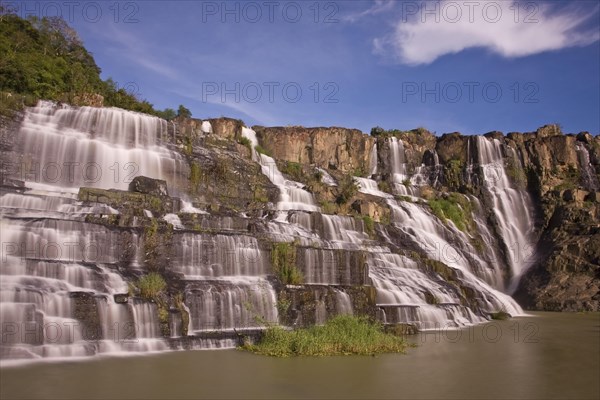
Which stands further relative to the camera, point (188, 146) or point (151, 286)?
point (188, 146)

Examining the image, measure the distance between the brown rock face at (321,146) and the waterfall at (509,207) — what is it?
8867 millimetres

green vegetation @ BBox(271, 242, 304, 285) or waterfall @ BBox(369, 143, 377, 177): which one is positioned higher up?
waterfall @ BBox(369, 143, 377, 177)

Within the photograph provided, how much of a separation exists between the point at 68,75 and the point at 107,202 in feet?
50.7

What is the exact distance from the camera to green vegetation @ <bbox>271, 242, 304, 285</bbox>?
51.0 feet

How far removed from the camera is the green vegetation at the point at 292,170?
31.7 metres

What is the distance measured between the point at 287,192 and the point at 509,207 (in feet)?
54.8

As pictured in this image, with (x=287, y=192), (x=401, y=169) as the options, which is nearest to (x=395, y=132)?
(x=401, y=169)

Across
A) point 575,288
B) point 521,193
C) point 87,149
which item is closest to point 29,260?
point 87,149

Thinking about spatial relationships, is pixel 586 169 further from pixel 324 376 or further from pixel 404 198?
pixel 324 376

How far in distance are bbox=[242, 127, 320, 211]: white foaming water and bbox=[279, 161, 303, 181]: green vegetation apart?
494 mm

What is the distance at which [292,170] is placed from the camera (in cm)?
3209

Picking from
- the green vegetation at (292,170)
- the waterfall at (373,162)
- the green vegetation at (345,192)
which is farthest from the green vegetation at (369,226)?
the waterfall at (373,162)

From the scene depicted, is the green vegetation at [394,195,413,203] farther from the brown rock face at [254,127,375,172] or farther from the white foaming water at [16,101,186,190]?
the white foaming water at [16,101,186,190]

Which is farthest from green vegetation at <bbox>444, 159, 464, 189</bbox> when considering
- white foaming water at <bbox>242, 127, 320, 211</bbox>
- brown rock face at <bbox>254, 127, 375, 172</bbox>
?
→ white foaming water at <bbox>242, 127, 320, 211</bbox>
